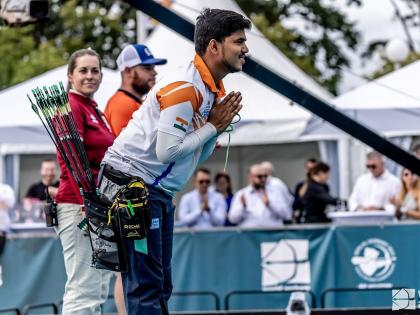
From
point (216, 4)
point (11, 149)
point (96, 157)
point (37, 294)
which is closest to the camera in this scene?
point (96, 157)

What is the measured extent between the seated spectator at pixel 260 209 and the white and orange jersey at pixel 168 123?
21.4 ft

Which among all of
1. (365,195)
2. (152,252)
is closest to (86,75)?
(152,252)

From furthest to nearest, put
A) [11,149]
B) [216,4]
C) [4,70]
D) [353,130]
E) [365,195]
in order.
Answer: [4,70] < [11,149] < [216,4] < [365,195] < [353,130]

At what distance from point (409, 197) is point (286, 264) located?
1661 mm

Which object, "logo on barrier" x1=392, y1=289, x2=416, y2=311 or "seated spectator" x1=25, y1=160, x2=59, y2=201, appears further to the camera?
"seated spectator" x1=25, y1=160, x2=59, y2=201

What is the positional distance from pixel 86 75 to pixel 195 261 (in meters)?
4.34

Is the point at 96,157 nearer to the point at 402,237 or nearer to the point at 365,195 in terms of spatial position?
the point at 402,237

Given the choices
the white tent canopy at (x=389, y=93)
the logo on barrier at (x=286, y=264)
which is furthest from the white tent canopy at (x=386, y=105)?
the logo on barrier at (x=286, y=264)

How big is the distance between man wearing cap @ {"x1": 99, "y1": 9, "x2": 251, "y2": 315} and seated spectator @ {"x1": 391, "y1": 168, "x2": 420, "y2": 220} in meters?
5.94

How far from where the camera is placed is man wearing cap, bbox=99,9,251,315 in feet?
18.5

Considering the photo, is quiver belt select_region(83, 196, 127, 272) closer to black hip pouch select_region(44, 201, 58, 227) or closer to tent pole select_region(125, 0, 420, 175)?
black hip pouch select_region(44, 201, 58, 227)

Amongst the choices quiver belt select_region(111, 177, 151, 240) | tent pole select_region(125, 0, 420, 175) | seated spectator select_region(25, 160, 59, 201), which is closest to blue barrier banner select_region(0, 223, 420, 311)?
seated spectator select_region(25, 160, 59, 201)

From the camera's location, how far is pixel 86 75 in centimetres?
693

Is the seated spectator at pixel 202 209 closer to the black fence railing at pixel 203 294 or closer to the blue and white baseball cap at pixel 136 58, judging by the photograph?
the black fence railing at pixel 203 294
